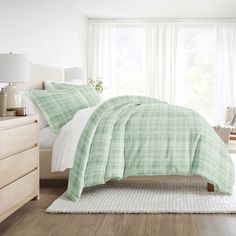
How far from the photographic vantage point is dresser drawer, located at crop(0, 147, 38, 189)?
3047 mm

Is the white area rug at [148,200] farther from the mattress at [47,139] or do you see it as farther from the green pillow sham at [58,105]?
the green pillow sham at [58,105]

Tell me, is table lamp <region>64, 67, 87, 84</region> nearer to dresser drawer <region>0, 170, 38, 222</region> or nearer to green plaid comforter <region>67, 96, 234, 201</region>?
green plaid comforter <region>67, 96, 234, 201</region>

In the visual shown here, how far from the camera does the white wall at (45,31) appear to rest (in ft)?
16.8

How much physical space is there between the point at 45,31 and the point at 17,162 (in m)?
3.51

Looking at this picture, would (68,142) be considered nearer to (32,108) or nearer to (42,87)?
(32,108)

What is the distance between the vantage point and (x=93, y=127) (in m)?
4.12

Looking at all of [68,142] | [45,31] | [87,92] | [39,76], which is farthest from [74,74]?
[68,142]

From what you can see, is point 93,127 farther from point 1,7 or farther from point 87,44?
point 87,44

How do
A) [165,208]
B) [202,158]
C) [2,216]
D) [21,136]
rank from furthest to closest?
1. [202,158]
2. [165,208]
3. [21,136]
4. [2,216]

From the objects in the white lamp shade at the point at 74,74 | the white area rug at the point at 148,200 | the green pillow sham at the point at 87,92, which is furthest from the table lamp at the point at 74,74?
the white area rug at the point at 148,200

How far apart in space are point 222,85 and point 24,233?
23.0ft

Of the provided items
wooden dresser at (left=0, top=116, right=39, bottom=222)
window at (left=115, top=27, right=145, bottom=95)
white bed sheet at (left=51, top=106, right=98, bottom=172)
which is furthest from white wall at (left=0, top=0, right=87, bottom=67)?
wooden dresser at (left=0, top=116, right=39, bottom=222)

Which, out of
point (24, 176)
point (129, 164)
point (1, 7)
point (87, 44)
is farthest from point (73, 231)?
point (87, 44)

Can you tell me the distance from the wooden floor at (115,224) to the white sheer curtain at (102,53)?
6.12 metres
